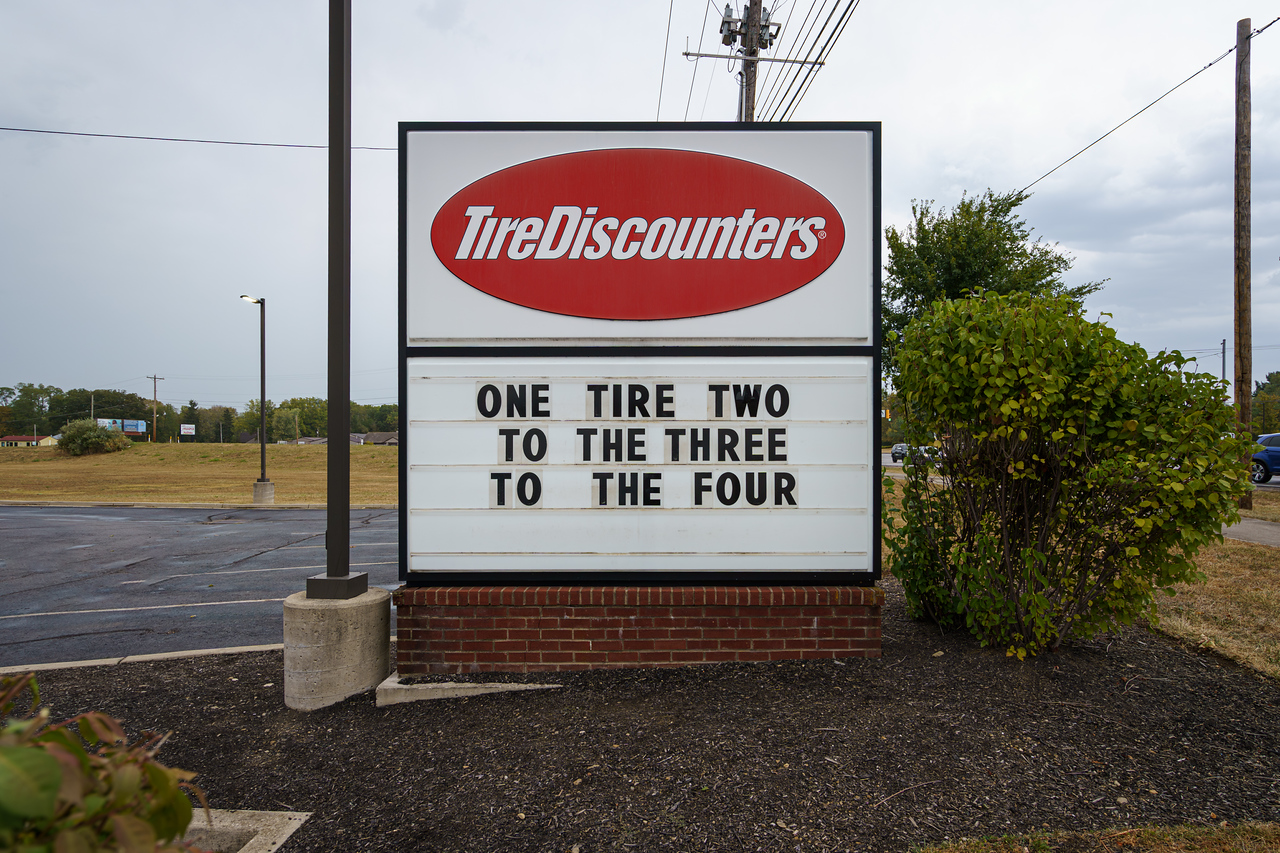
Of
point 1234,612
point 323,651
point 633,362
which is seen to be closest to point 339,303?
point 633,362

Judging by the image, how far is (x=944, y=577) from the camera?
5.00m

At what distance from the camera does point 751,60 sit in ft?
42.1

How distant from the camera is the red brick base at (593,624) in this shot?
4500 millimetres

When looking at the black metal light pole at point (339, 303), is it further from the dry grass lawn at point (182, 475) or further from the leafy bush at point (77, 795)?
the dry grass lawn at point (182, 475)

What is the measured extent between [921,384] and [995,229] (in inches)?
781

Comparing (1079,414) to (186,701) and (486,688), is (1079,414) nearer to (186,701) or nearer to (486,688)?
(486,688)

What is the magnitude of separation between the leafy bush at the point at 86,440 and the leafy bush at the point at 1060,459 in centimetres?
6158

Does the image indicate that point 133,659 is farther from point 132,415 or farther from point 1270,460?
point 132,415

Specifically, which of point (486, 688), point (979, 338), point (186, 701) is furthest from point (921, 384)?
point (186, 701)

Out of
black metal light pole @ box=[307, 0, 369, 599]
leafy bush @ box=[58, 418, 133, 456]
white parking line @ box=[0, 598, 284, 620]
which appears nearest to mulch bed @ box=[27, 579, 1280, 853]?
black metal light pole @ box=[307, 0, 369, 599]

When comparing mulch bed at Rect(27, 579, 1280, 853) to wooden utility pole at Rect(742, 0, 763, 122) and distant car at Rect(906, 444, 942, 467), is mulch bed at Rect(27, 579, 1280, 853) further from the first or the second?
wooden utility pole at Rect(742, 0, 763, 122)

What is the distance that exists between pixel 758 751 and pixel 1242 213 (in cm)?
1584

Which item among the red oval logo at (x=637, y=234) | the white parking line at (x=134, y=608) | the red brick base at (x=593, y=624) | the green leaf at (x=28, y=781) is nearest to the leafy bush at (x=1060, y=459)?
the red brick base at (x=593, y=624)

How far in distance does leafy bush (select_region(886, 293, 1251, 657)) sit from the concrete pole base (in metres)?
3.74
